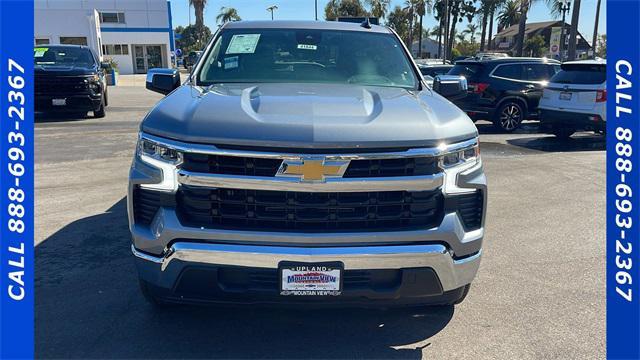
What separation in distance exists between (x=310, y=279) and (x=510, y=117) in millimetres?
10820

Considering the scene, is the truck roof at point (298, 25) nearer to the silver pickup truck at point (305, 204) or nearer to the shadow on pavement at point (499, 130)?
the silver pickup truck at point (305, 204)

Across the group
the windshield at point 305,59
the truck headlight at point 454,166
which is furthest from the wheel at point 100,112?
the truck headlight at point 454,166

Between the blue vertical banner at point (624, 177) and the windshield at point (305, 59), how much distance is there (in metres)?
1.40

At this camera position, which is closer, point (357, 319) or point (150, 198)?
point (150, 198)

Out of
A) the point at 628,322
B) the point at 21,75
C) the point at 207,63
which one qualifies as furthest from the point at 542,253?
the point at 21,75

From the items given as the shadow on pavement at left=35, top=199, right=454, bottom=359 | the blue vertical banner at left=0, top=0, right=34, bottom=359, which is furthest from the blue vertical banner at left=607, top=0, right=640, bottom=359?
the blue vertical banner at left=0, top=0, right=34, bottom=359

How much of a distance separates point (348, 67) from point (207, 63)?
1.11m

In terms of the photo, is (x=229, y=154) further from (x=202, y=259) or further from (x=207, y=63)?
(x=207, y=63)

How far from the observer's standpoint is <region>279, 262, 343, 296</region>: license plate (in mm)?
2612

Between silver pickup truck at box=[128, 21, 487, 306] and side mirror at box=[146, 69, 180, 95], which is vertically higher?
side mirror at box=[146, 69, 180, 95]

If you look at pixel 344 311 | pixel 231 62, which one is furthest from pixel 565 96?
pixel 344 311

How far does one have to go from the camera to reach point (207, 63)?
4.18 metres

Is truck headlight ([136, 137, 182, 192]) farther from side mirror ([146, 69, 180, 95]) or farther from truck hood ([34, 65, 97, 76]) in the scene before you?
truck hood ([34, 65, 97, 76])

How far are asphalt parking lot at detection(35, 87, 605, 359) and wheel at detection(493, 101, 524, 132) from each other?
607cm
